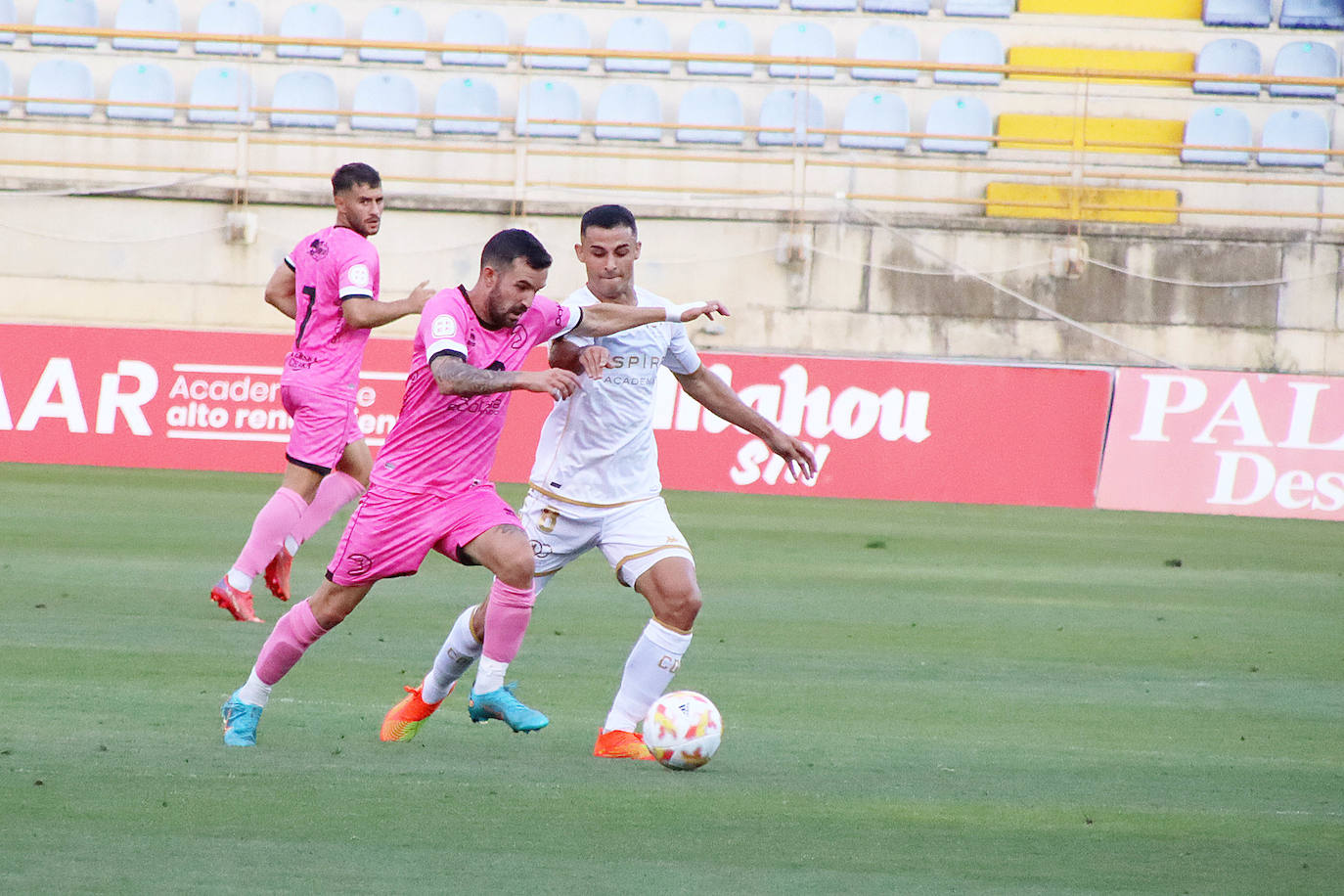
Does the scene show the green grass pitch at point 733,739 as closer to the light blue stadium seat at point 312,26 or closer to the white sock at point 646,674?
the white sock at point 646,674

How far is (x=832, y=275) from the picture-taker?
2002 centimetres

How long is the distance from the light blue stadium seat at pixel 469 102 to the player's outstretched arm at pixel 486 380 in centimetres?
1669

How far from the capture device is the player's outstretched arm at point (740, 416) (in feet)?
21.6

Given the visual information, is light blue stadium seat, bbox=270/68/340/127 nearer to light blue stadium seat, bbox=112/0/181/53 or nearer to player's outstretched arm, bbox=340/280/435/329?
light blue stadium seat, bbox=112/0/181/53

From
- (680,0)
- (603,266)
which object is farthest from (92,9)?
(603,266)

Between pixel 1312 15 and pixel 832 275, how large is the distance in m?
8.58

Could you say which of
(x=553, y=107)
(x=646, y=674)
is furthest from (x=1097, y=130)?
(x=646, y=674)

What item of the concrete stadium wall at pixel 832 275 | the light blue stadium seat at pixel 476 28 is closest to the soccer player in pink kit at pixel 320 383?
the concrete stadium wall at pixel 832 275

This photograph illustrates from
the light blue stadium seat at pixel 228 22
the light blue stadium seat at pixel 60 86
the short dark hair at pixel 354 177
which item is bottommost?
the short dark hair at pixel 354 177

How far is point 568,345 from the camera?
617 cm

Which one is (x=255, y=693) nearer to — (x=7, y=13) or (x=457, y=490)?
(x=457, y=490)

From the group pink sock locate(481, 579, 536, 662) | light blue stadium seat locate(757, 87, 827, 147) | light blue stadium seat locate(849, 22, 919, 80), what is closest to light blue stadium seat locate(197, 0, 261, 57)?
light blue stadium seat locate(757, 87, 827, 147)

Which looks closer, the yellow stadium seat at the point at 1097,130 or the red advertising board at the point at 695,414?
the red advertising board at the point at 695,414

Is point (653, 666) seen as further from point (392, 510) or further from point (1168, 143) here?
point (1168, 143)
